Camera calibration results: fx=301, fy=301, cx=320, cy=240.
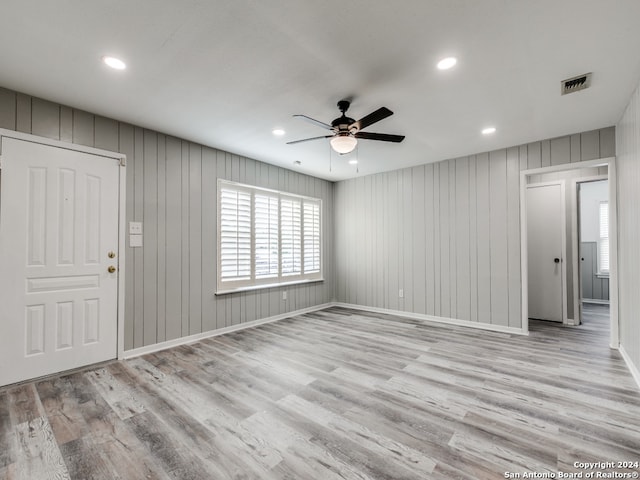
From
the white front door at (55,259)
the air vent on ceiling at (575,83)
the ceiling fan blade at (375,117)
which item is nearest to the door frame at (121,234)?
the white front door at (55,259)

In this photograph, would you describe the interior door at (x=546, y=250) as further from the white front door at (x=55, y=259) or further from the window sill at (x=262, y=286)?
the white front door at (x=55, y=259)

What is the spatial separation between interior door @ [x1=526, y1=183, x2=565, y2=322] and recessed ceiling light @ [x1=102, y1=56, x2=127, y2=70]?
20.0 ft

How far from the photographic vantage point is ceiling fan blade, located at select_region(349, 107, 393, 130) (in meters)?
2.66

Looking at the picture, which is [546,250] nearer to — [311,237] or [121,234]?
[311,237]

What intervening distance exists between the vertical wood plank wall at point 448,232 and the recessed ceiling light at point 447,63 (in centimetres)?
272

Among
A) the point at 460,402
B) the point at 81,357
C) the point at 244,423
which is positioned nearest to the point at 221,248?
the point at 81,357

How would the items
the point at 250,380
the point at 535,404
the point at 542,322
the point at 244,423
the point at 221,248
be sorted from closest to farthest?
the point at 244,423 → the point at 535,404 → the point at 250,380 → the point at 221,248 → the point at 542,322

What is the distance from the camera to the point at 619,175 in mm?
3592

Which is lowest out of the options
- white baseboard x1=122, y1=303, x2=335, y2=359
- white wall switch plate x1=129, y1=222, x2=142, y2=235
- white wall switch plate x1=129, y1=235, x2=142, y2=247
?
white baseboard x1=122, y1=303, x2=335, y2=359

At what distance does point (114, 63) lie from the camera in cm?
243

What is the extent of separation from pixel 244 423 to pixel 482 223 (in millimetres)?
4334

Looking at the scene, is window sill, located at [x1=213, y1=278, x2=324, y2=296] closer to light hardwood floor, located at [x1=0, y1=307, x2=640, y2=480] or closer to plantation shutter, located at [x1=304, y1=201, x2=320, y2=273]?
plantation shutter, located at [x1=304, y1=201, x2=320, y2=273]

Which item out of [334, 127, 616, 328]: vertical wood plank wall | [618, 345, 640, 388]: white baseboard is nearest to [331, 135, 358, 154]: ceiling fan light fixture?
[334, 127, 616, 328]: vertical wood plank wall

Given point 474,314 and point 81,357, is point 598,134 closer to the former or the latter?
point 474,314
